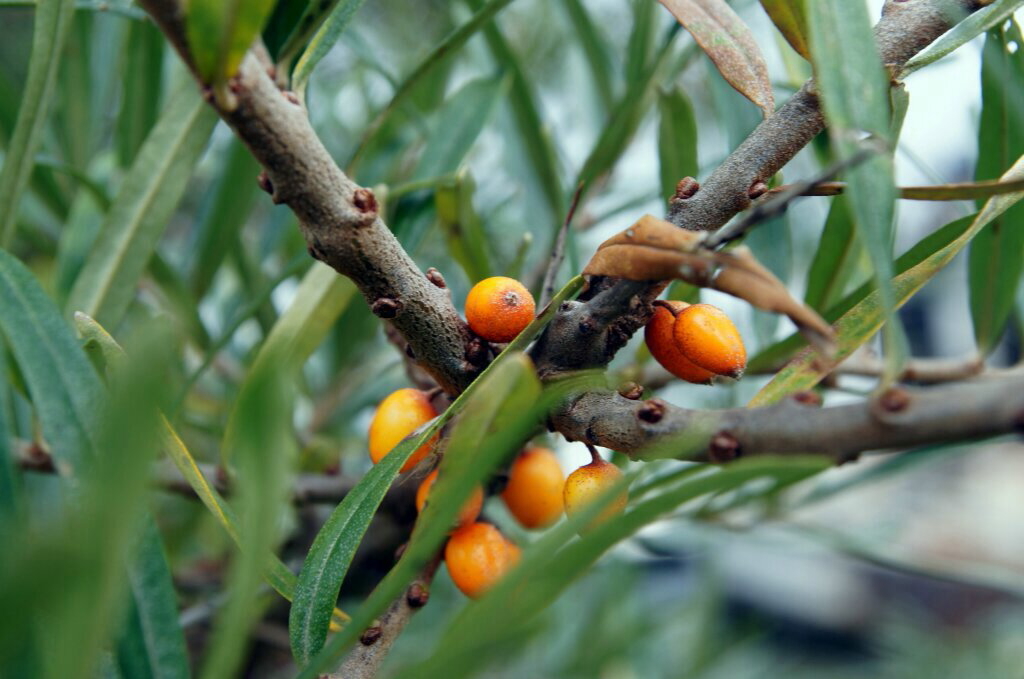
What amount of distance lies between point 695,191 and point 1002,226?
297 mm

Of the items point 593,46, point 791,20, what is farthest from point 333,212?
point 593,46

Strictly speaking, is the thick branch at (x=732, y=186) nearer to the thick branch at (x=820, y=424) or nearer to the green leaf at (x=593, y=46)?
the thick branch at (x=820, y=424)

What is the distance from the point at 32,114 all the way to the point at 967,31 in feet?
1.65

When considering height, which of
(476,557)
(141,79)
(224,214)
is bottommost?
(476,557)

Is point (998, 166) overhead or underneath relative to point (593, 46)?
underneath

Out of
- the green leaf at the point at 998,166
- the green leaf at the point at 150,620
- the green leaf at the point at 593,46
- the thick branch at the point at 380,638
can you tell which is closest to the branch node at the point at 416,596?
the thick branch at the point at 380,638

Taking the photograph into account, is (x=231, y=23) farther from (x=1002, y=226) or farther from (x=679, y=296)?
(x=1002, y=226)

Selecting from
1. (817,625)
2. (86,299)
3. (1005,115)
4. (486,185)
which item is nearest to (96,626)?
(86,299)

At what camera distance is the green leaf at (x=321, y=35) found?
0.38 meters

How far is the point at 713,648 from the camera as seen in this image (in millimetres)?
877

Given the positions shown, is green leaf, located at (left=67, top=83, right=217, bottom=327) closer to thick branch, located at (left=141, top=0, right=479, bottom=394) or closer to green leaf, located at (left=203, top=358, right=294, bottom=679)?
thick branch, located at (left=141, top=0, right=479, bottom=394)

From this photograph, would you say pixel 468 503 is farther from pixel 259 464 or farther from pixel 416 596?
pixel 259 464

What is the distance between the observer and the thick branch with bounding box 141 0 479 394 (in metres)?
0.28

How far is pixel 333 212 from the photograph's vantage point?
1.03 ft
